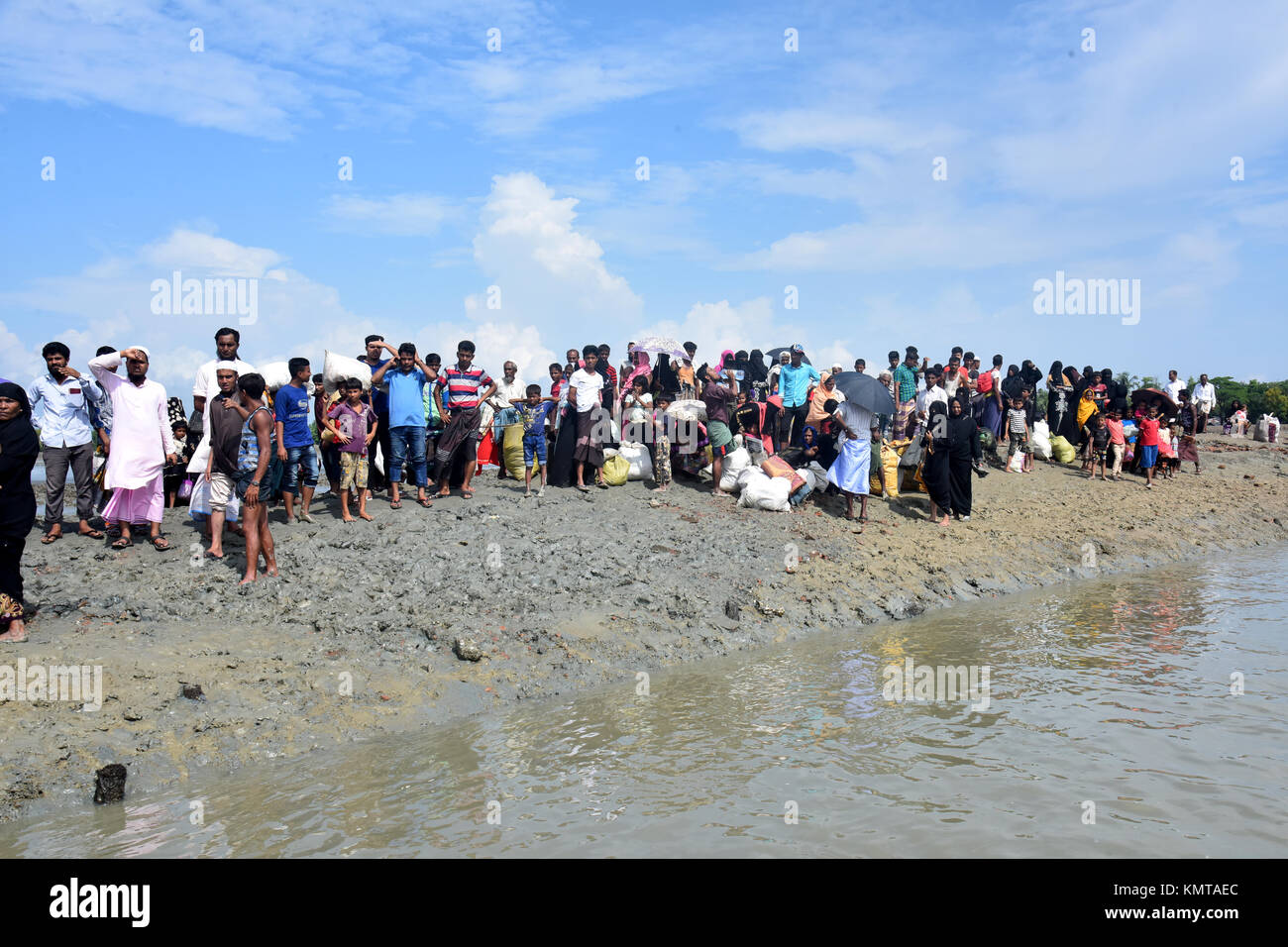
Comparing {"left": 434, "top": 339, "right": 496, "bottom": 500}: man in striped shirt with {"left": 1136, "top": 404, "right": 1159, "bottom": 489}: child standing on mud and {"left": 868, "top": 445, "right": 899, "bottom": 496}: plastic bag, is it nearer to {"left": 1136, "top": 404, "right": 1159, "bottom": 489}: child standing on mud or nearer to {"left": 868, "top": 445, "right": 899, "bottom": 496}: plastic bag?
{"left": 868, "top": 445, "right": 899, "bottom": 496}: plastic bag

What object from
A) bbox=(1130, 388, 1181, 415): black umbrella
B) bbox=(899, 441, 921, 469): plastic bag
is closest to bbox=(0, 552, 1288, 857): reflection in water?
bbox=(899, 441, 921, 469): plastic bag

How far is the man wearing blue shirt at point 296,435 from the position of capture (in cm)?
913

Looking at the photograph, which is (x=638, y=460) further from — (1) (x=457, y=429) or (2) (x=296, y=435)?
(2) (x=296, y=435)

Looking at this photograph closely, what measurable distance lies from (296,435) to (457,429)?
87.1 inches

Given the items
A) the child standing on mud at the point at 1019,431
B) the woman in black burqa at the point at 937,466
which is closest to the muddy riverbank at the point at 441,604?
the woman in black burqa at the point at 937,466

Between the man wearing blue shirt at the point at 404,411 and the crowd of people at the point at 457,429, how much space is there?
2 centimetres

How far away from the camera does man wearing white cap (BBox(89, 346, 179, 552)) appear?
839 cm

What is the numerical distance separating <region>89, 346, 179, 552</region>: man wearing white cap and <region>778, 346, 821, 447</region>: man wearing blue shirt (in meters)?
9.39

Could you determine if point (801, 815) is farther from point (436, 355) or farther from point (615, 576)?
point (436, 355)

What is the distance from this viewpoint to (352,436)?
949cm

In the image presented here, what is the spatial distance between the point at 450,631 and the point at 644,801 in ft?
10.8

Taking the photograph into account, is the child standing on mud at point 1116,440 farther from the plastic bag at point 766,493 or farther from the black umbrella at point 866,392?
the plastic bag at point 766,493

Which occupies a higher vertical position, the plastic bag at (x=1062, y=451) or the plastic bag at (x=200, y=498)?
the plastic bag at (x=1062, y=451)
